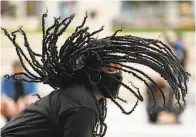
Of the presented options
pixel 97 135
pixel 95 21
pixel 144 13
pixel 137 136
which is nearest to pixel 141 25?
pixel 144 13

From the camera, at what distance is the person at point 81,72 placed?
250 centimetres

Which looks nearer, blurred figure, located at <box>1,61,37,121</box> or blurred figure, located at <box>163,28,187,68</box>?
blurred figure, located at <box>1,61,37,121</box>

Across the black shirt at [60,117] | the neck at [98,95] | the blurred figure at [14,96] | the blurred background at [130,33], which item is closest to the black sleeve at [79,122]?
the black shirt at [60,117]

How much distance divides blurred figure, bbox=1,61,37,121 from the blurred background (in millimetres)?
11

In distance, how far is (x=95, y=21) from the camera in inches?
435

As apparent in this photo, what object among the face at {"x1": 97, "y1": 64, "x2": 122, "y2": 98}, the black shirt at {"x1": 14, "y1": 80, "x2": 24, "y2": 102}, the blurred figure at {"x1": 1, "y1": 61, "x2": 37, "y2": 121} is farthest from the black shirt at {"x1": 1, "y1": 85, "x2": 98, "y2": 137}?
the black shirt at {"x1": 14, "y1": 80, "x2": 24, "y2": 102}

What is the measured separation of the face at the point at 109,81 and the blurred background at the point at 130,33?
24 centimetres

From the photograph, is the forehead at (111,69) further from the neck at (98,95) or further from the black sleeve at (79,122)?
the black sleeve at (79,122)

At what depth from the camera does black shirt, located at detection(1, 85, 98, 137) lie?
2.41 metres

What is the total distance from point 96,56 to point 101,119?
1.20 ft

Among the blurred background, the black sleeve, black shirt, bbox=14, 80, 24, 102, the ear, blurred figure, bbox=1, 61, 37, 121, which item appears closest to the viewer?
the black sleeve

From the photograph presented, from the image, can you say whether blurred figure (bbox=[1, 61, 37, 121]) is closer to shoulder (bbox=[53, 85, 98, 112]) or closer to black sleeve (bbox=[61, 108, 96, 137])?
shoulder (bbox=[53, 85, 98, 112])

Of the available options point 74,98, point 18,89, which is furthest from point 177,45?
point 74,98

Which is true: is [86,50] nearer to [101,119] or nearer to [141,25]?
[101,119]
